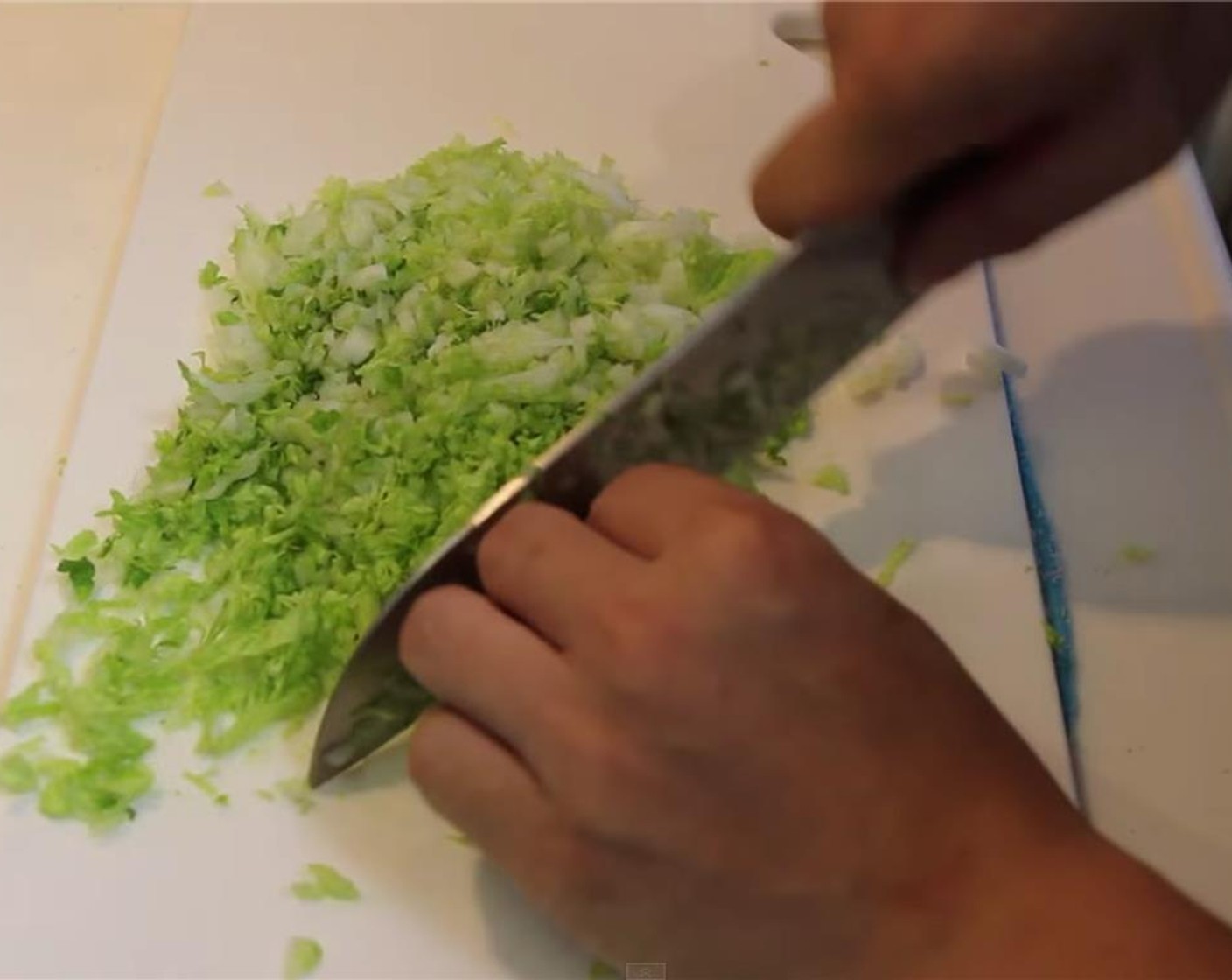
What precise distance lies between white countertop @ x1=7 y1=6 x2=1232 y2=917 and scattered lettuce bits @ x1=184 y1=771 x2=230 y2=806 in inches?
6.4

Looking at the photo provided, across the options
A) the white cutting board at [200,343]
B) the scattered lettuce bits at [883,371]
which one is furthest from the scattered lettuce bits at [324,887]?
the scattered lettuce bits at [883,371]

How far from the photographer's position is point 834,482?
0.94 metres

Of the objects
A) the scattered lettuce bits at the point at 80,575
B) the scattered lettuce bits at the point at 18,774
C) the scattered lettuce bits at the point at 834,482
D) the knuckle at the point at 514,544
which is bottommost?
the scattered lettuce bits at the point at 18,774

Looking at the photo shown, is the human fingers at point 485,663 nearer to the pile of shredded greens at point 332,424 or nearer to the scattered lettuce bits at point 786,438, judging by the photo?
the pile of shredded greens at point 332,424

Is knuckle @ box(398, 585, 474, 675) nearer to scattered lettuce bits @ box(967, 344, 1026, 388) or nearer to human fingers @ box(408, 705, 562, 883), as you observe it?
human fingers @ box(408, 705, 562, 883)

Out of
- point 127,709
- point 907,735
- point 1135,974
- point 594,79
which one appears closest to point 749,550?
point 907,735

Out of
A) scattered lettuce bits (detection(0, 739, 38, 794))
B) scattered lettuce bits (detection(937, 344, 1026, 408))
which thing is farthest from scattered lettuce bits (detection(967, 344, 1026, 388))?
scattered lettuce bits (detection(0, 739, 38, 794))

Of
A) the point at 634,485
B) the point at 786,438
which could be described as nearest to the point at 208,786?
the point at 634,485

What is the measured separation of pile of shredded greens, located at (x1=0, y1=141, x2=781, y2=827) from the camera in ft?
2.73

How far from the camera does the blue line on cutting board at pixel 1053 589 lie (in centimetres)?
84

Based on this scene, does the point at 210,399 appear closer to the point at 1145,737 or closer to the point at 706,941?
the point at 706,941

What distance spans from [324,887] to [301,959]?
0.04m

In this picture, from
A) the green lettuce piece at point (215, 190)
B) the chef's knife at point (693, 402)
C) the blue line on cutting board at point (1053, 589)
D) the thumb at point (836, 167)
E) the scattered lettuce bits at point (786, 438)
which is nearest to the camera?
the thumb at point (836, 167)

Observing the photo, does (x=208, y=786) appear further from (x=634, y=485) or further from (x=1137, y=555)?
(x=1137, y=555)
